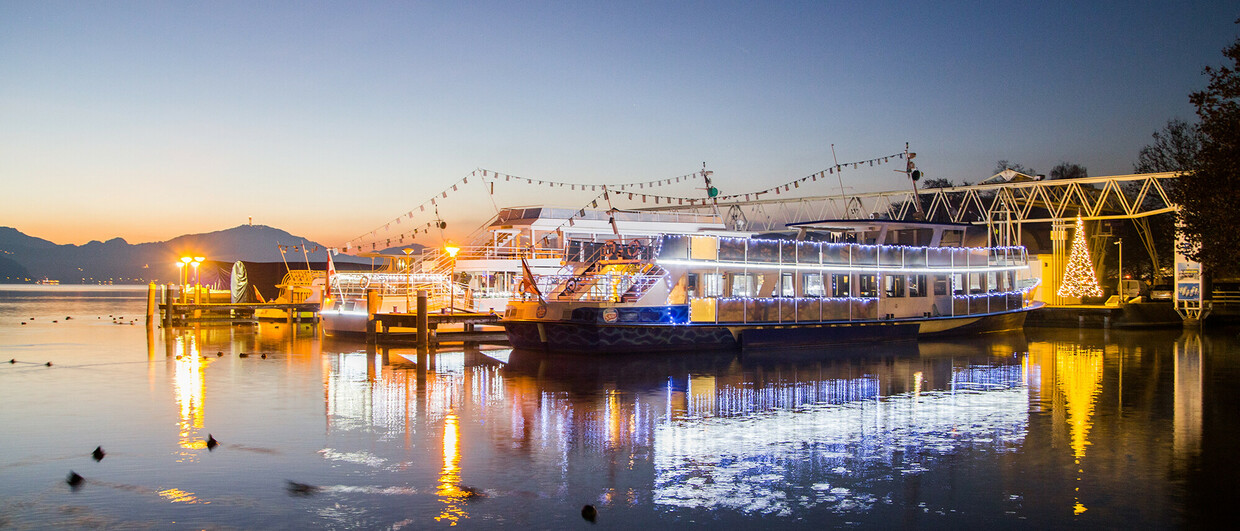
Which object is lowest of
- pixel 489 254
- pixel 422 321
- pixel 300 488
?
pixel 300 488

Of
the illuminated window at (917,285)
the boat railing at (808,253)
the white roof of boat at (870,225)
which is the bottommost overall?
the illuminated window at (917,285)

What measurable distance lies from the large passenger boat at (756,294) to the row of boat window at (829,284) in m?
0.04

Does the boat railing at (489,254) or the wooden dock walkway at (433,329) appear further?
the boat railing at (489,254)

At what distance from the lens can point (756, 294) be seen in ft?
109

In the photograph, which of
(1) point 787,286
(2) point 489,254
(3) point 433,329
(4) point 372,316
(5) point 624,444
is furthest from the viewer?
(2) point 489,254

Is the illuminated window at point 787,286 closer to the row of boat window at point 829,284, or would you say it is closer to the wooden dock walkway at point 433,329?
the row of boat window at point 829,284

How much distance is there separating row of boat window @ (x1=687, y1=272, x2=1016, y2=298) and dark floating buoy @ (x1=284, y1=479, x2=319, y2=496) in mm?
18994

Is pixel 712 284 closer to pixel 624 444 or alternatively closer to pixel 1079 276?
pixel 624 444

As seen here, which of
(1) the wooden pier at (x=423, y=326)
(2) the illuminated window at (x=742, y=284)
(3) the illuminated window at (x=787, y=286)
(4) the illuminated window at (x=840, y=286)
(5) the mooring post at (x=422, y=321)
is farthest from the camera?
(4) the illuminated window at (x=840, y=286)

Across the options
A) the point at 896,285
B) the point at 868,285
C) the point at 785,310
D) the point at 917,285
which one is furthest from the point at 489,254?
the point at 917,285

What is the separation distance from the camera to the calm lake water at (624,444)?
10836 millimetres

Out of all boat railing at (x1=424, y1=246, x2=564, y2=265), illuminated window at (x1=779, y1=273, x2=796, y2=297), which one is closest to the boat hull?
illuminated window at (x1=779, y1=273, x2=796, y2=297)

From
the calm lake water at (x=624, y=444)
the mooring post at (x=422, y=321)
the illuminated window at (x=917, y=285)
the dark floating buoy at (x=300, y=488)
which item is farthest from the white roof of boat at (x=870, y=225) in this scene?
the dark floating buoy at (x=300, y=488)

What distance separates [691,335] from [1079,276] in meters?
32.0
